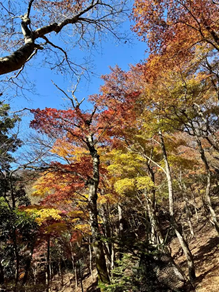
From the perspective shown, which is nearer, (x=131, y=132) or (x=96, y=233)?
(x=96, y=233)

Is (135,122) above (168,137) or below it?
above

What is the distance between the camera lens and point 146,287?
8.93 feet

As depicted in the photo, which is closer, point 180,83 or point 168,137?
point 180,83

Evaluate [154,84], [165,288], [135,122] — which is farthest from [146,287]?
[135,122]

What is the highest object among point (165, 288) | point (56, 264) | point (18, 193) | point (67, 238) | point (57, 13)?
point (57, 13)

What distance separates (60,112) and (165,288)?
20.2 feet

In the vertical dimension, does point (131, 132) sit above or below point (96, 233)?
above

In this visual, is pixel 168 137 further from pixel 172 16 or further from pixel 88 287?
pixel 88 287

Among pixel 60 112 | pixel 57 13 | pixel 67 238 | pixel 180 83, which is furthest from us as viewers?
pixel 67 238

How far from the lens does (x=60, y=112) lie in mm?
6945

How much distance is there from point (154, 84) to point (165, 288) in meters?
6.35

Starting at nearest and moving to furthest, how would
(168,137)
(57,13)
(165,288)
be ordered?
1. (165,288)
2. (57,13)
3. (168,137)

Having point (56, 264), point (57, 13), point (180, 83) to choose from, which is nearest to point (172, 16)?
point (180, 83)

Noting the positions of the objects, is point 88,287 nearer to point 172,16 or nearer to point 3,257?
point 3,257
